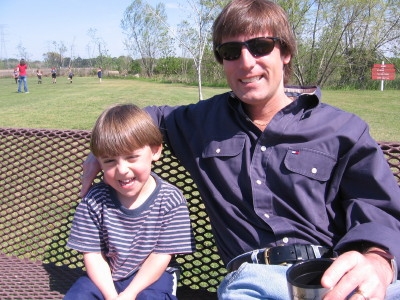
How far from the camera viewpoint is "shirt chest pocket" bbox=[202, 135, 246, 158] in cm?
213

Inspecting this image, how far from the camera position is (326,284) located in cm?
130

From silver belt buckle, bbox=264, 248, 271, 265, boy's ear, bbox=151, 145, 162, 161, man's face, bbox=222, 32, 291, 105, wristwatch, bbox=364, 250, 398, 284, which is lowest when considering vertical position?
silver belt buckle, bbox=264, 248, 271, 265

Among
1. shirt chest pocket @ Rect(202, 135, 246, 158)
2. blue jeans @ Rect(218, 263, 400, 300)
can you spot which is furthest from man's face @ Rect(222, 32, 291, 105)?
blue jeans @ Rect(218, 263, 400, 300)

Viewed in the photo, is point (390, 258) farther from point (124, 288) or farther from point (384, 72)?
point (384, 72)

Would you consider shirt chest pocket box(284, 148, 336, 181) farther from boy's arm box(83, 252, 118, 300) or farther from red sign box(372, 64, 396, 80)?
red sign box(372, 64, 396, 80)

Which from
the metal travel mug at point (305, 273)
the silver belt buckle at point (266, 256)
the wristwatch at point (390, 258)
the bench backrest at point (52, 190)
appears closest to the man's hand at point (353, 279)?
the metal travel mug at point (305, 273)

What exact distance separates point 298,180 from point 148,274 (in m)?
0.80

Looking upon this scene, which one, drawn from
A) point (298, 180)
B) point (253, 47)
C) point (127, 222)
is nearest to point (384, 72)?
point (253, 47)

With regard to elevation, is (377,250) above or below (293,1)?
below

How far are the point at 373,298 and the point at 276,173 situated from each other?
0.74 meters

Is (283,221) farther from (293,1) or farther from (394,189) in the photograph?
(293,1)

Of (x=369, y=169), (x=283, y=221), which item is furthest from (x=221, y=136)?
(x=369, y=169)

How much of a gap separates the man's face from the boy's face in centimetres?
51

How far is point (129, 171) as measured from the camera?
217 cm
